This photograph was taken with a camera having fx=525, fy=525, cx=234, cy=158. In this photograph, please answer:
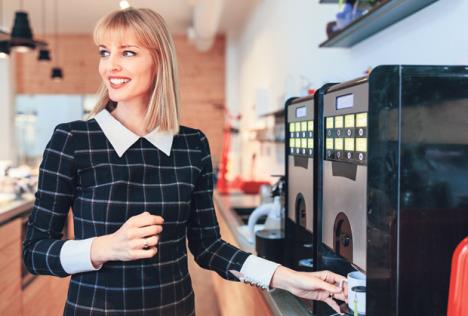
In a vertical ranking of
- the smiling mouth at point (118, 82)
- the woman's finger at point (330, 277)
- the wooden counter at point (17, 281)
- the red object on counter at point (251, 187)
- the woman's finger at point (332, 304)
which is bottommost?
the wooden counter at point (17, 281)

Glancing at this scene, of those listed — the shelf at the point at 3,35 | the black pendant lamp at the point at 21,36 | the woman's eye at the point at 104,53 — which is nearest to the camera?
the woman's eye at the point at 104,53

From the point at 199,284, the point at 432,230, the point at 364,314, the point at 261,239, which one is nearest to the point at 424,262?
the point at 432,230

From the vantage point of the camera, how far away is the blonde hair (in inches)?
47.3

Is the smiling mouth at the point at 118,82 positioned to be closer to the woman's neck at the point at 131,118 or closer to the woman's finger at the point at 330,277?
the woman's neck at the point at 131,118

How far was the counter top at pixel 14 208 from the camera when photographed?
10.1 ft

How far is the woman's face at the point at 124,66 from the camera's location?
3.92ft

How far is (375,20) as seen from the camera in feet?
5.94

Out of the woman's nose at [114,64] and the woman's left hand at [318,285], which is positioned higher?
the woman's nose at [114,64]

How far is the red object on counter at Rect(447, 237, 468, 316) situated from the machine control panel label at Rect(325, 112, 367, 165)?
→ 0.22 metres

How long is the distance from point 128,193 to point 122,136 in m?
0.14

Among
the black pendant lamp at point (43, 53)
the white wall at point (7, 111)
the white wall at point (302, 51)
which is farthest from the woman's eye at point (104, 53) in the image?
the white wall at point (7, 111)

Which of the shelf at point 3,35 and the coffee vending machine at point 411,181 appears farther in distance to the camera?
the shelf at point 3,35

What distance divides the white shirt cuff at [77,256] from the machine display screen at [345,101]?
0.59m

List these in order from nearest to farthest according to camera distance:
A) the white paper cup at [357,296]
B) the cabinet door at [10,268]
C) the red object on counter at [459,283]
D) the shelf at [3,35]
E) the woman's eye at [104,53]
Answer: the red object on counter at [459,283] → the white paper cup at [357,296] → the woman's eye at [104,53] → the cabinet door at [10,268] → the shelf at [3,35]
